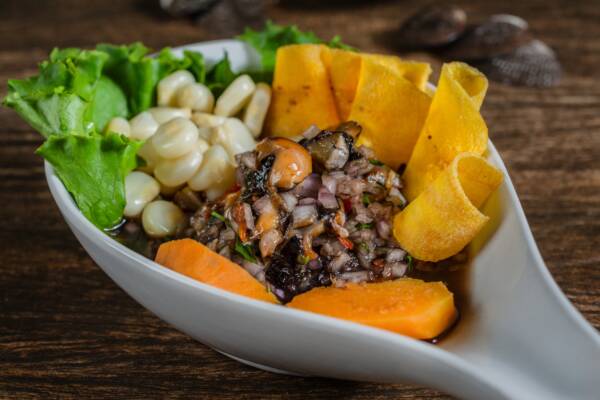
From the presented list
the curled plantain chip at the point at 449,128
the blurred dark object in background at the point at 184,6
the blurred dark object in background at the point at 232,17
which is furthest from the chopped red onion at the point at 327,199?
the blurred dark object in background at the point at 184,6

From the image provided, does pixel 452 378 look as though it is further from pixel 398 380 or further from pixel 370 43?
pixel 370 43

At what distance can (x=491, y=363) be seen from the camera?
1.31 metres

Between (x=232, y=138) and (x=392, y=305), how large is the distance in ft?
2.51

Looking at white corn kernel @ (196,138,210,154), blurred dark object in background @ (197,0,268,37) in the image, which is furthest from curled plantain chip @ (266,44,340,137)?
blurred dark object in background @ (197,0,268,37)

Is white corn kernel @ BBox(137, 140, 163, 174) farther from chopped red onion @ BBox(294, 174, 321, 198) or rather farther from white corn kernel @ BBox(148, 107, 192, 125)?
chopped red onion @ BBox(294, 174, 321, 198)

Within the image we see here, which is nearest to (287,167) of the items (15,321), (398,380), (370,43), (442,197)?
A: (442,197)

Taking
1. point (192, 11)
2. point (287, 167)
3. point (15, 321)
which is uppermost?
point (287, 167)

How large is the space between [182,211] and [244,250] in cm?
36

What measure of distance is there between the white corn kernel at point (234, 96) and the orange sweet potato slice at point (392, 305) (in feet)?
2.53

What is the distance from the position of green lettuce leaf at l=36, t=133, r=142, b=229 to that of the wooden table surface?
0.95ft

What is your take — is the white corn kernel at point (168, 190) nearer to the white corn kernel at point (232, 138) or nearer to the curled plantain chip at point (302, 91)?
the white corn kernel at point (232, 138)

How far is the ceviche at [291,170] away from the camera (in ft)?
5.25

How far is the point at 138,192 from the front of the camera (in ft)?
6.35

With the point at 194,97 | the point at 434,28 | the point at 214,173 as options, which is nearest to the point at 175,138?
the point at 214,173
